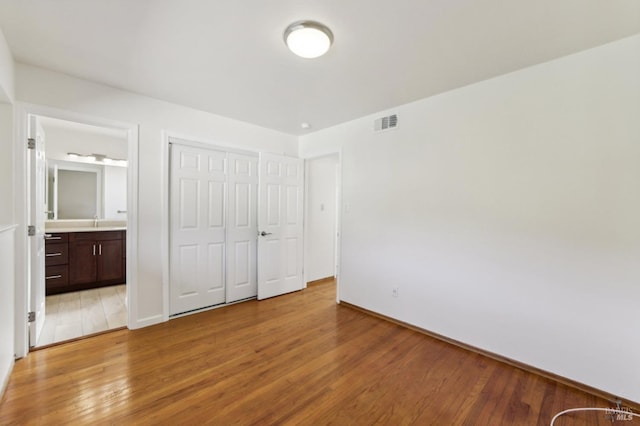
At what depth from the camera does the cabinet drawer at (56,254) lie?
370 centimetres

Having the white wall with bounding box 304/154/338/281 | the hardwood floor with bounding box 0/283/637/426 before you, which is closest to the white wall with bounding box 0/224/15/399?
the hardwood floor with bounding box 0/283/637/426

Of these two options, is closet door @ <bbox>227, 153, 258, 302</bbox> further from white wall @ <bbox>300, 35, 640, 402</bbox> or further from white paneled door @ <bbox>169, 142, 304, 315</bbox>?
white wall @ <bbox>300, 35, 640, 402</bbox>

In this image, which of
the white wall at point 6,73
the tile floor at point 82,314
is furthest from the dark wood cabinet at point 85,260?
the white wall at point 6,73

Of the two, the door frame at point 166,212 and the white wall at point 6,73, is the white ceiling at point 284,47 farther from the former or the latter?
the door frame at point 166,212

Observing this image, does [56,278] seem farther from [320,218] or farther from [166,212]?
[320,218]

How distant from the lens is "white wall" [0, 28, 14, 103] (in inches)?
72.1

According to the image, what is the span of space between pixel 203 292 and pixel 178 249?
641mm

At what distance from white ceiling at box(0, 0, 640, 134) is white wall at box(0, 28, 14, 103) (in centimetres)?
7

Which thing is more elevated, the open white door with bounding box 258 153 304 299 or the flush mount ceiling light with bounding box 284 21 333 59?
the flush mount ceiling light with bounding box 284 21 333 59

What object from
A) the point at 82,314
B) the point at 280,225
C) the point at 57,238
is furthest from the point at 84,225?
the point at 280,225

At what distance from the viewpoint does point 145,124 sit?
2.84 meters

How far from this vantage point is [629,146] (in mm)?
1807

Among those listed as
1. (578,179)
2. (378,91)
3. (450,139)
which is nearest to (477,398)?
(578,179)

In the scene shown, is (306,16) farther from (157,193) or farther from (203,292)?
(203,292)
